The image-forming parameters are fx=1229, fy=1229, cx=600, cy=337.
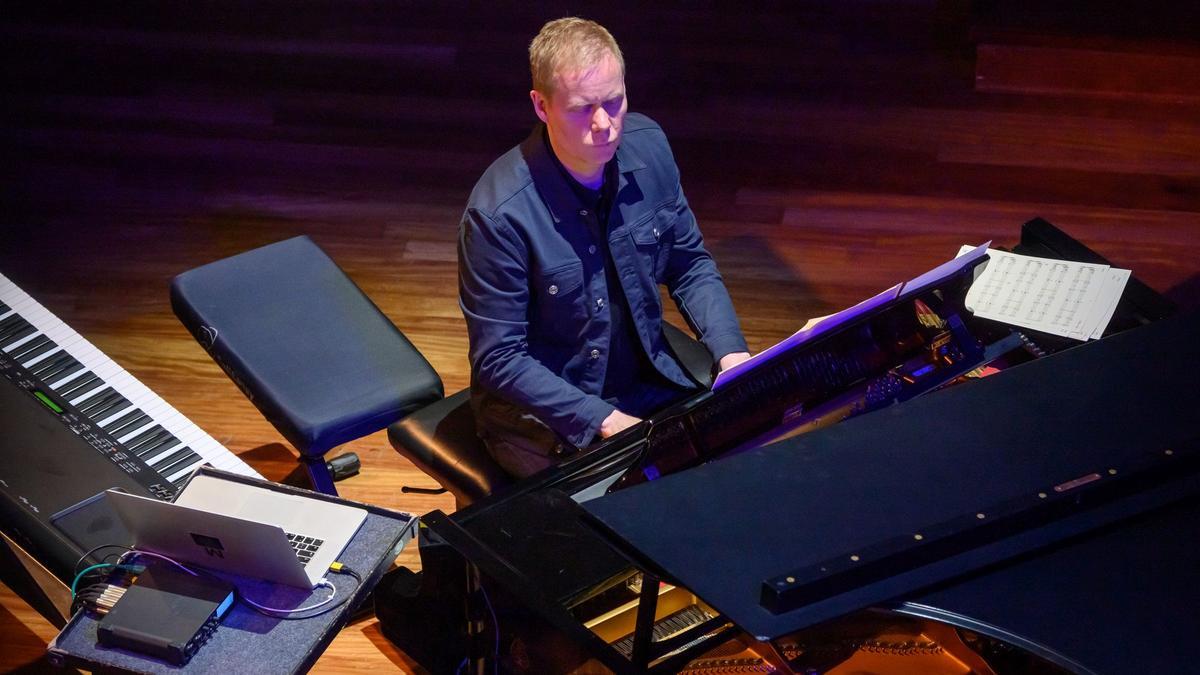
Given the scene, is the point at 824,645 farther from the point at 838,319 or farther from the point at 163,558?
the point at 163,558

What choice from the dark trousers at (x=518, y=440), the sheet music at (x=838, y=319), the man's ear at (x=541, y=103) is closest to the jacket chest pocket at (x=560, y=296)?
the dark trousers at (x=518, y=440)

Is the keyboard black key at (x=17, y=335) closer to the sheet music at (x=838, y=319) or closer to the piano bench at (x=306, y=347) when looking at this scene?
the piano bench at (x=306, y=347)

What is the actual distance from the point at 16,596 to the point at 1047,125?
406 cm

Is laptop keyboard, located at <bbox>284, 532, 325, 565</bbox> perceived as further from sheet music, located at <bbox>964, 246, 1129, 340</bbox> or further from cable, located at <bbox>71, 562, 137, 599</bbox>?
sheet music, located at <bbox>964, 246, 1129, 340</bbox>

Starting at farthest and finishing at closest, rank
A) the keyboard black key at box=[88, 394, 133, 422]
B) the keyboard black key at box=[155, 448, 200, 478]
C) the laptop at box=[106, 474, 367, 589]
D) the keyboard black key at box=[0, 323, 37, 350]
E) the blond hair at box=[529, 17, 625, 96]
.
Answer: the keyboard black key at box=[0, 323, 37, 350] → the keyboard black key at box=[88, 394, 133, 422] → the keyboard black key at box=[155, 448, 200, 478] → the blond hair at box=[529, 17, 625, 96] → the laptop at box=[106, 474, 367, 589]

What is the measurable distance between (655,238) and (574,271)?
0.85 ft

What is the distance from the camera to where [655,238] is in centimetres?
292

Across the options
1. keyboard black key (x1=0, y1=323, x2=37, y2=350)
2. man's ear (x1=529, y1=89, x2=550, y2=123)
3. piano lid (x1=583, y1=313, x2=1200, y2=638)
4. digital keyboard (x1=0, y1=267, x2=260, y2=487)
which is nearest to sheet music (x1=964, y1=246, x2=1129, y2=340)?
piano lid (x1=583, y1=313, x2=1200, y2=638)

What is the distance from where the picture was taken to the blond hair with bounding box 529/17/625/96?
2525mm

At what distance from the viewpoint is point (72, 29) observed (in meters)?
5.58

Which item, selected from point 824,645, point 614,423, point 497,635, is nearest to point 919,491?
point 824,645

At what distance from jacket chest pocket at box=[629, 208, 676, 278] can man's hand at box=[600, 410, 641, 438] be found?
1.24 ft

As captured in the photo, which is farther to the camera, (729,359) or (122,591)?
(729,359)

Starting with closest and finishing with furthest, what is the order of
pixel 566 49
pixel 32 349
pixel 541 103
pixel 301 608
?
pixel 301 608
pixel 566 49
pixel 541 103
pixel 32 349
